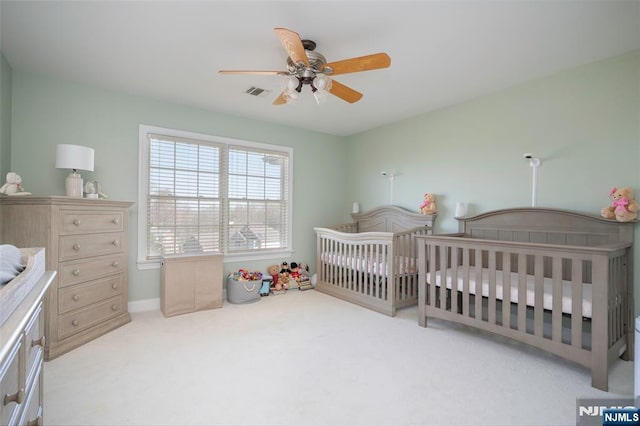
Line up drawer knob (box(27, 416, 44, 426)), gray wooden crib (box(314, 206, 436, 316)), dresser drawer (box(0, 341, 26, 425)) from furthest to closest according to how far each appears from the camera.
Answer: gray wooden crib (box(314, 206, 436, 316))
drawer knob (box(27, 416, 44, 426))
dresser drawer (box(0, 341, 26, 425))

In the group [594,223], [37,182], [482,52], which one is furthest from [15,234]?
[594,223]

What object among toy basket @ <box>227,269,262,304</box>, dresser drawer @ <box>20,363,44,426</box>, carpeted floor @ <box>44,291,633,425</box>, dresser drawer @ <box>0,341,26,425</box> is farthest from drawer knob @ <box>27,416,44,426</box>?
toy basket @ <box>227,269,262,304</box>

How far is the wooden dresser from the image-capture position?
2324mm

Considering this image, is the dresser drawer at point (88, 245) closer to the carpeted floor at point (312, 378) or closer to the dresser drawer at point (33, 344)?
the carpeted floor at point (312, 378)

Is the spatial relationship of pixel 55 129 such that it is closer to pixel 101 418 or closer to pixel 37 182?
pixel 37 182

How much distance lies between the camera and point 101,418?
5.27ft

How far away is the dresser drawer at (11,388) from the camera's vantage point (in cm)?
73

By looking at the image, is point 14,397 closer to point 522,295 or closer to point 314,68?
point 314,68

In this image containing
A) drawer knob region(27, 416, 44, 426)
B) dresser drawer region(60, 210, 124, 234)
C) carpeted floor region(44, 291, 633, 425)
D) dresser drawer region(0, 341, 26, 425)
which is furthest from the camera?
dresser drawer region(60, 210, 124, 234)

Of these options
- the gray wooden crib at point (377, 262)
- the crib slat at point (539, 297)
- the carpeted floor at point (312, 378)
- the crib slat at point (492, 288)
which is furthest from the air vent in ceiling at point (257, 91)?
the crib slat at point (539, 297)

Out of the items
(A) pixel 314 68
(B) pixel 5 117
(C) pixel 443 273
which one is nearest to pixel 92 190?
(B) pixel 5 117

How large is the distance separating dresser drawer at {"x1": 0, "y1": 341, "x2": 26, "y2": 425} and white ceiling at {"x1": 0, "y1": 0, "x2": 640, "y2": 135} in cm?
198

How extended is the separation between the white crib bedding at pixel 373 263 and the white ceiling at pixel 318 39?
183 cm

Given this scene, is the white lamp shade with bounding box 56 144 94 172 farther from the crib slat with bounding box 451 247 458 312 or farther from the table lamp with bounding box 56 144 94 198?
the crib slat with bounding box 451 247 458 312
